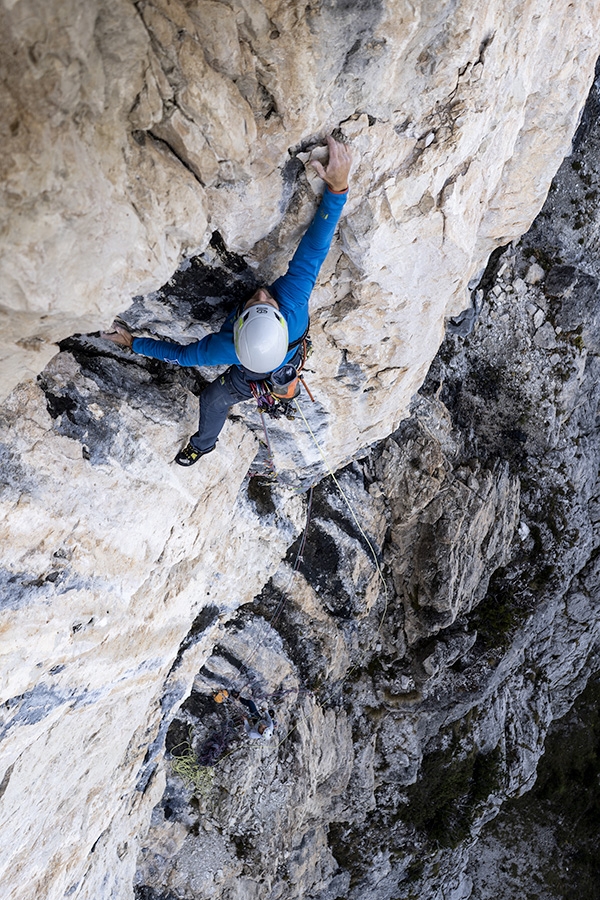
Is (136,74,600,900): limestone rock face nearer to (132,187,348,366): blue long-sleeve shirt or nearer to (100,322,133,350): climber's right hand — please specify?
(132,187,348,366): blue long-sleeve shirt

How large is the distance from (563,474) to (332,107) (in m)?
10.1

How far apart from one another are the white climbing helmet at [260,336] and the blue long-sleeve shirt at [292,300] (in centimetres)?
24

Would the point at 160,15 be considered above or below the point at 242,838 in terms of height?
above

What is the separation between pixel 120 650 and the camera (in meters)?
5.58

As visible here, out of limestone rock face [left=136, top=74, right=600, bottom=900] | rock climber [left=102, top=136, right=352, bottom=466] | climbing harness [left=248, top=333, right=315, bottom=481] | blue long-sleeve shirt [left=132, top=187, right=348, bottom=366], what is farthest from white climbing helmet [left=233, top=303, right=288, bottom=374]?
limestone rock face [left=136, top=74, right=600, bottom=900]

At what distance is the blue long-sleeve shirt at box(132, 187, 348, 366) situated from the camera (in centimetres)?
421

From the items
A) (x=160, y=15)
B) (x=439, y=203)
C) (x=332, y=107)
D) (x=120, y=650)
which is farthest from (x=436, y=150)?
(x=120, y=650)

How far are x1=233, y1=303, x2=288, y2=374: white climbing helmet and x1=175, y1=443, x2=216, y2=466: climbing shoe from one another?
141cm

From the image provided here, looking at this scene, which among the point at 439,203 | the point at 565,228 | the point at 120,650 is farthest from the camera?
the point at 565,228

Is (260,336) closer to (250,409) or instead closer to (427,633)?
(250,409)

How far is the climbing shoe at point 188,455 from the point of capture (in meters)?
5.55

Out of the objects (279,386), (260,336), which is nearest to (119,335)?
(260,336)

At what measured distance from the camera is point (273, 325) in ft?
14.2

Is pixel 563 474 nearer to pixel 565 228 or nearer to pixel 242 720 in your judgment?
Result: pixel 565 228
